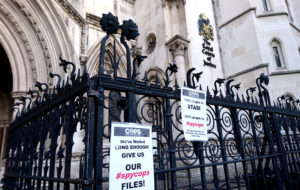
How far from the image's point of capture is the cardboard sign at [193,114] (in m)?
1.92

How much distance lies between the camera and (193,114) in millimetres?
2018

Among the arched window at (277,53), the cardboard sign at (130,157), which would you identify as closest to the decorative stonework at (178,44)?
the arched window at (277,53)

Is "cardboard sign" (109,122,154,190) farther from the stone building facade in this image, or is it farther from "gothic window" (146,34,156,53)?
"gothic window" (146,34,156,53)

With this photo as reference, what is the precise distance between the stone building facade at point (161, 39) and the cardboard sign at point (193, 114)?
4.52m

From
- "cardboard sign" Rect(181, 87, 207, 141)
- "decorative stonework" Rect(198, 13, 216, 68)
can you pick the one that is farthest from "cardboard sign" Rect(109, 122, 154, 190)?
"decorative stonework" Rect(198, 13, 216, 68)

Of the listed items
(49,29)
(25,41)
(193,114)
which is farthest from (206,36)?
(193,114)

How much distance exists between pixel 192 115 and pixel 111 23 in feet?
3.85

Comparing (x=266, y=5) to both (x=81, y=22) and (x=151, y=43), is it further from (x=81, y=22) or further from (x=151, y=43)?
(x=81, y=22)

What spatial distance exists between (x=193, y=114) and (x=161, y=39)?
6873 mm

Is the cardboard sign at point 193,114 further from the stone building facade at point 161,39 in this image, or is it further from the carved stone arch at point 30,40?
the carved stone arch at point 30,40

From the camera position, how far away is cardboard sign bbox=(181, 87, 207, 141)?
192 centimetres

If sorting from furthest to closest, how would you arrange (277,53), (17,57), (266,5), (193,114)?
1. (266,5)
2. (277,53)
3. (17,57)
4. (193,114)

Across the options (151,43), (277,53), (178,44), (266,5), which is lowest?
(178,44)

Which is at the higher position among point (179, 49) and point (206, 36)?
point (206, 36)
